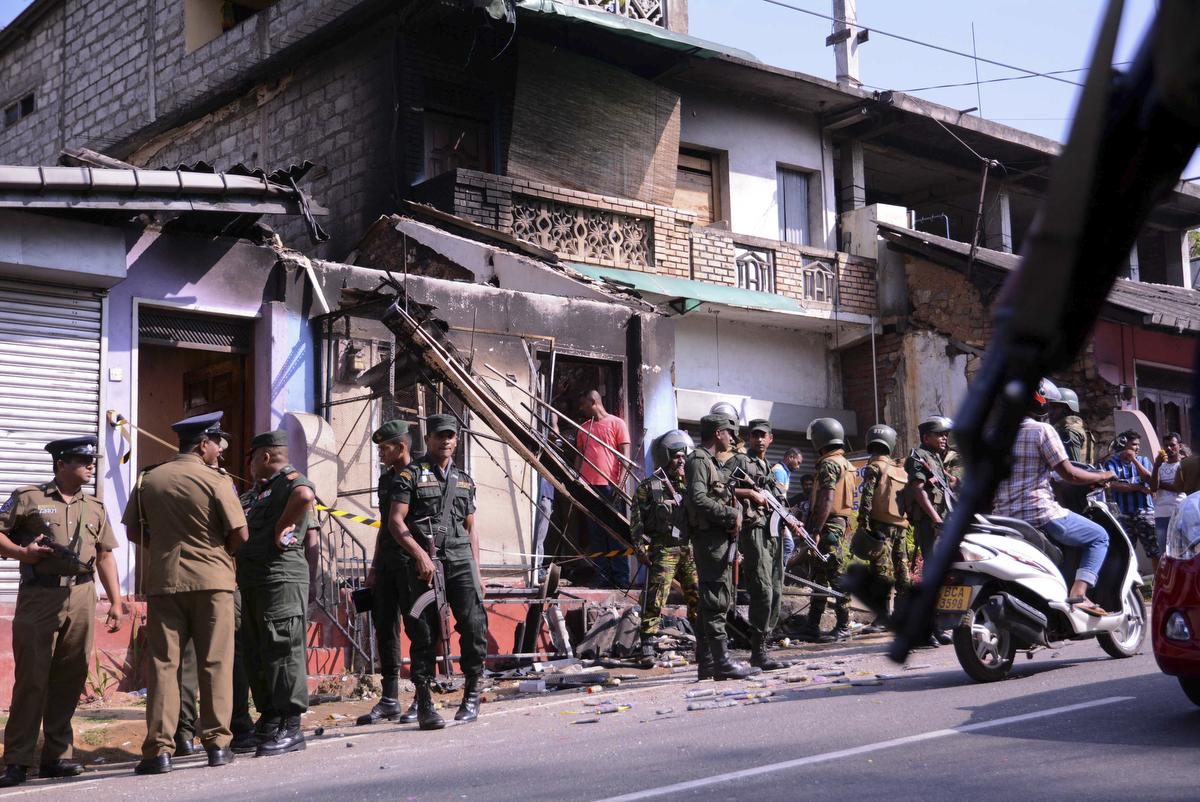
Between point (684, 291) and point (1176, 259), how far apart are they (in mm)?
12694

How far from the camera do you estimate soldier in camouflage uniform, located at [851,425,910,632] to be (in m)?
11.3

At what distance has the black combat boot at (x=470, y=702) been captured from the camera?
27.1 ft

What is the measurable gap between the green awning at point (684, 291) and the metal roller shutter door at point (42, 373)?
20.4 ft

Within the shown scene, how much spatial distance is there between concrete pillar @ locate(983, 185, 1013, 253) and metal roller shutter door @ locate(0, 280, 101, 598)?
15284 mm

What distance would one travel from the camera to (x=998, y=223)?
22.7m

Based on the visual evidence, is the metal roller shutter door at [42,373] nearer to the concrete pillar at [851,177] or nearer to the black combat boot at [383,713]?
the black combat boot at [383,713]

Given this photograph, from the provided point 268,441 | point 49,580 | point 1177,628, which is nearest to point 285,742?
point 49,580

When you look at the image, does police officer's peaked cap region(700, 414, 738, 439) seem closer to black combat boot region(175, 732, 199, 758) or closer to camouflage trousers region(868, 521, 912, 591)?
camouflage trousers region(868, 521, 912, 591)

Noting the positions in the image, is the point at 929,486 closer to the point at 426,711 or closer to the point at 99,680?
the point at 426,711

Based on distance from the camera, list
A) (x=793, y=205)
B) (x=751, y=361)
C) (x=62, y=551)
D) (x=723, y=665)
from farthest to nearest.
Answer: (x=793, y=205), (x=751, y=361), (x=723, y=665), (x=62, y=551)

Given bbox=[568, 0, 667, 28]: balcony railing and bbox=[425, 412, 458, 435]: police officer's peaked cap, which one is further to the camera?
bbox=[568, 0, 667, 28]: balcony railing

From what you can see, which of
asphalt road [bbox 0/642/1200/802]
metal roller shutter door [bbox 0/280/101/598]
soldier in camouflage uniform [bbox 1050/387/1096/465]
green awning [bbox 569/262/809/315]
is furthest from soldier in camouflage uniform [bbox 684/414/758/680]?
green awning [bbox 569/262/809/315]

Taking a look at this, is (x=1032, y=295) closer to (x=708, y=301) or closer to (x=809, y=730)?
(x=809, y=730)

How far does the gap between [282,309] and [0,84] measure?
14.9m
